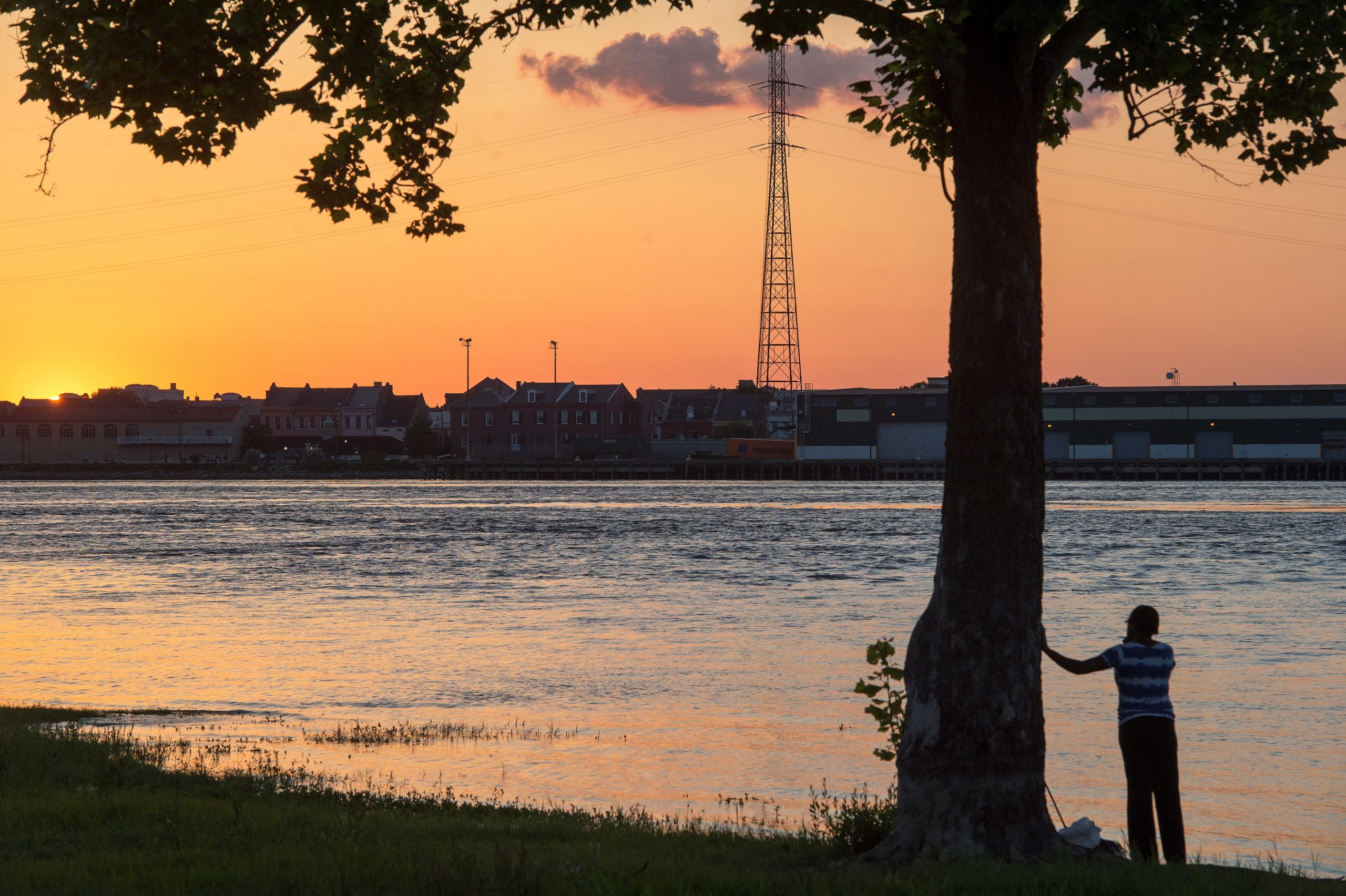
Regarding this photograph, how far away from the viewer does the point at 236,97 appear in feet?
25.6

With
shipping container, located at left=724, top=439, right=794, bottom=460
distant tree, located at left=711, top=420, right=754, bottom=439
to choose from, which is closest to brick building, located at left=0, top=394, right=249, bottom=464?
distant tree, located at left=711, top=420, right=754, bottom=439

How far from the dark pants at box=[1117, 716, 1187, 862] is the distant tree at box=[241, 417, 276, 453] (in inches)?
6148

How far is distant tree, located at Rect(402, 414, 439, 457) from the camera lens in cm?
14675

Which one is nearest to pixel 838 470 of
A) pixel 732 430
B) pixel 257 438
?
pixel 732 430

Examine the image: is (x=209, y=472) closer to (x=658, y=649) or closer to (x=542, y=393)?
(x=542, y=393)

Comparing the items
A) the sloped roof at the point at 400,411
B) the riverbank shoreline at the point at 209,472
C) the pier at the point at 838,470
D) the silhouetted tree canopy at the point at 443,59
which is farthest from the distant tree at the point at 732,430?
the silhouetted tree canopy at the point at 443,59

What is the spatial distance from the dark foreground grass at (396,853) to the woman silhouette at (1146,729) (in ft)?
2.52

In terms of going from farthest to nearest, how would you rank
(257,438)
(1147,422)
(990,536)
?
1. (257,438)
2. (1147,422)
3. (990,536)

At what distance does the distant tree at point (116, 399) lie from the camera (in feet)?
513

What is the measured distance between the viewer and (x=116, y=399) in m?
162

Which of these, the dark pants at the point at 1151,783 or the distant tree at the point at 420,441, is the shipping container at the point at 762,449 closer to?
the distant tree at the point at 420,441

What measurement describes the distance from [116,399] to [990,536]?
170419 millimetres

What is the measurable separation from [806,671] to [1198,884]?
12.1 metres

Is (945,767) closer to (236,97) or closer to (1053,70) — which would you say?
(1053,70)
